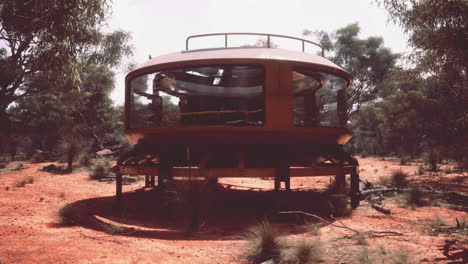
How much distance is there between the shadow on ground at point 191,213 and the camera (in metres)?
6.91

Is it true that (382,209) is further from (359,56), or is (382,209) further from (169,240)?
(359,56)

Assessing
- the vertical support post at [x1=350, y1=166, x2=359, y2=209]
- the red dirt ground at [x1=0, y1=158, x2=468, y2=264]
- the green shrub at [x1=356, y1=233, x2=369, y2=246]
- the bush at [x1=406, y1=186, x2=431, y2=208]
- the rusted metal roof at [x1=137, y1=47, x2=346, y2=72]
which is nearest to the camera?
the red dirt ground at [x1=0, y1=158, x2=468, y2=264]

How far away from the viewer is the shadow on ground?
6.91 m

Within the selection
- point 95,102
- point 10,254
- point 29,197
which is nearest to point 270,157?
point 10,254

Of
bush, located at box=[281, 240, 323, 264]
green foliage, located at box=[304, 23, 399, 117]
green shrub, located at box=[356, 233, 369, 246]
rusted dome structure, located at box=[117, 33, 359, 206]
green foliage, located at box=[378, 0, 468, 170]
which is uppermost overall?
green foliage, located at box=[304, 23, 399, 117]

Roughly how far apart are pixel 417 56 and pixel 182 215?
55.0 ft

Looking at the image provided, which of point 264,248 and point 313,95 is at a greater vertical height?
point 313,95

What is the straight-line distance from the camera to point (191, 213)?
8367 millimetres

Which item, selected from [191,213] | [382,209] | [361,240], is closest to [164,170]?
[191,213]

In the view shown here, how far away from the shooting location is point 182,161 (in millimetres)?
8531

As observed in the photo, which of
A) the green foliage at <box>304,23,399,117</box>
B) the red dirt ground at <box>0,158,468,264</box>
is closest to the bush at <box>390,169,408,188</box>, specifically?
the red dirt ground at <box>0,158,468,264</box>

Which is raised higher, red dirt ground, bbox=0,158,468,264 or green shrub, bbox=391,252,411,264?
green shrub, bbox=391,252,411,264

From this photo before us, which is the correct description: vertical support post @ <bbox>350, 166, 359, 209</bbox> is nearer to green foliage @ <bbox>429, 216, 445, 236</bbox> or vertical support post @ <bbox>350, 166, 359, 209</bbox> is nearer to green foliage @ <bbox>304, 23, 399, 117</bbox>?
green foliage @ <bbox>429, 216, 445, 236</bbox>

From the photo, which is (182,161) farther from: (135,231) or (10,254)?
(10,254)
